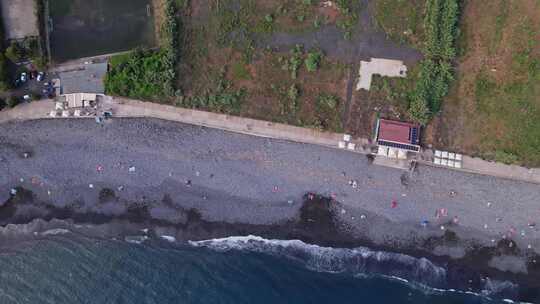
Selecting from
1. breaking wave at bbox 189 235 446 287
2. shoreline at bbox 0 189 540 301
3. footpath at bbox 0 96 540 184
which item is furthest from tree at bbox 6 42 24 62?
breaking wave at bbox 189 235 446 287

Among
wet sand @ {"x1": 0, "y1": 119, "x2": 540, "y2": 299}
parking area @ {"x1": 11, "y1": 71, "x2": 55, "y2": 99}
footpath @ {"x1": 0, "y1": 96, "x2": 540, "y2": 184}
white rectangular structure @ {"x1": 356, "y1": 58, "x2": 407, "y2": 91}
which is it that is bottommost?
wet sand @ {"x1": 0, "y1": 119, "x2": 540, "y2": 299}

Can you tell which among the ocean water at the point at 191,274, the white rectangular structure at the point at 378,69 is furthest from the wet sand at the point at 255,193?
the white rectangular structure at the point at 378,69

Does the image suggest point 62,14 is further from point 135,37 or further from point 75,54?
point 135,37

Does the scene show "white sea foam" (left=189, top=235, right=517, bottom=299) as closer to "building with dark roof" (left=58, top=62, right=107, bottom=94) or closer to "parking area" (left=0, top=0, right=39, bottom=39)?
"building with dark roof" (left=58, top=62, right=107, bottom=94)

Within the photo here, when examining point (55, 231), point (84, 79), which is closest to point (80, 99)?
point (84, 79)

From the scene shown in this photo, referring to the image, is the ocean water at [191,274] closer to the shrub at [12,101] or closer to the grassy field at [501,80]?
the shrub at [12,101]

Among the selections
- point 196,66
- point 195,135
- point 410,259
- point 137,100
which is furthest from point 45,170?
point 410,259
